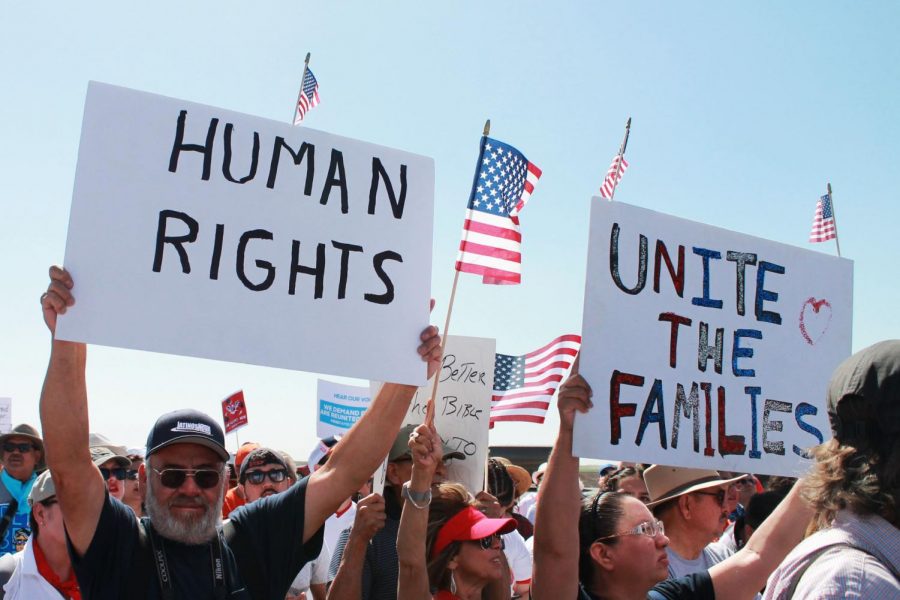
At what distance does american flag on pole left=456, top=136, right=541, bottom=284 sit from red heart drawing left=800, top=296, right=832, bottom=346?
1.42 metres

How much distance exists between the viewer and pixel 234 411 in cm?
1272

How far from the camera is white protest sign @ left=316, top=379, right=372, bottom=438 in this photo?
9633 millimetres

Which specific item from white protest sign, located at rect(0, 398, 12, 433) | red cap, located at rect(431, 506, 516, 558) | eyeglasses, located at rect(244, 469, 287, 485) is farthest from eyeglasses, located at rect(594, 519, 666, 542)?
white protest sign, located at rect(0, 398, 12, 433)

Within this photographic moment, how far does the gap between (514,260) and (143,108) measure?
6.15ft

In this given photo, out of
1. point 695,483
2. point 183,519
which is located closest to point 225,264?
point 183,519

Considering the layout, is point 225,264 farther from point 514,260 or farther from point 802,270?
point 802,270

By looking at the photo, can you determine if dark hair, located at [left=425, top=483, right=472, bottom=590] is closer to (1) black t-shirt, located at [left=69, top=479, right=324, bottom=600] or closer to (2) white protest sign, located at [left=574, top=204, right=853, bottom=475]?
(1) black t-shirt, located at [left=69, top=479, right=324, bottom=600]

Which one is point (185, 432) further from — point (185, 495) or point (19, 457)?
point (19, 457)

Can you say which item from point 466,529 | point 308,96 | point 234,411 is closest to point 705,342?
point 466,529

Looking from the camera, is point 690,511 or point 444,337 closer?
point 444,337

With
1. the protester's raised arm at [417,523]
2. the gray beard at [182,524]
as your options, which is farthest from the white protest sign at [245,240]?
the gray beard at [182,524]

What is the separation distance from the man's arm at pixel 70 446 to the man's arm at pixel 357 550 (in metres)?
1.39

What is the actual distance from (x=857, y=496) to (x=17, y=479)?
654cm

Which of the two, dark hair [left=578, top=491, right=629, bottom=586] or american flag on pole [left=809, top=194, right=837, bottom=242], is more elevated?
american flag on pole [left=809, top=194, right=837, bottom=242]
